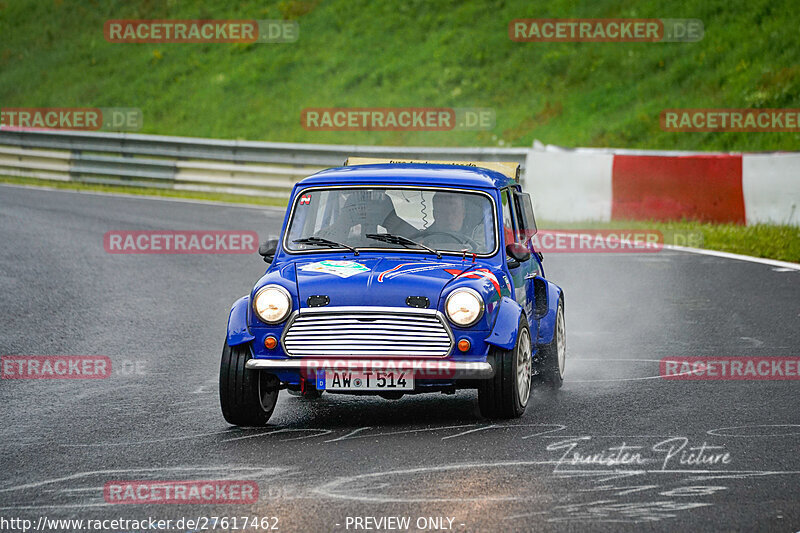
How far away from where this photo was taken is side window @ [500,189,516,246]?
26.4ft

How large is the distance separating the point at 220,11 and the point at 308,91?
743 centimetres

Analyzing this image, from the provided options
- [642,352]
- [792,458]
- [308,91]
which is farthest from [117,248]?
[308,91]

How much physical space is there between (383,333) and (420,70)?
26.0 m

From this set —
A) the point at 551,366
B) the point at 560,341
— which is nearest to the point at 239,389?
the point at 551,366

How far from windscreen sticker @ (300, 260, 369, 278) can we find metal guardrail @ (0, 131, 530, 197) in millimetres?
13923

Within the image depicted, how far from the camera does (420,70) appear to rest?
106 feet

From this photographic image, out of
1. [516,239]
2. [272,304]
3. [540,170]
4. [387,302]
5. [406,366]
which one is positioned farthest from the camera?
[540,170]

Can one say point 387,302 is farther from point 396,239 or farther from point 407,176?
point 407,176

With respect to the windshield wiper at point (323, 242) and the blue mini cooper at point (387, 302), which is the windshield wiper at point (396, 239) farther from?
the windshield wiper at point (323, 242)

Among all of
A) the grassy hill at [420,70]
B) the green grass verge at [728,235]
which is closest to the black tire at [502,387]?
the green grass verge at [728,235]

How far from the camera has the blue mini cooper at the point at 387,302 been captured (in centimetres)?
698

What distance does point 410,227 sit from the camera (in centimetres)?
788

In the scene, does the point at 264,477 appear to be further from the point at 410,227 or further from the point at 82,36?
the point at 82,36

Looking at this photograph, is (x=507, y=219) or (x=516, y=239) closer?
(x=507, y=219)
